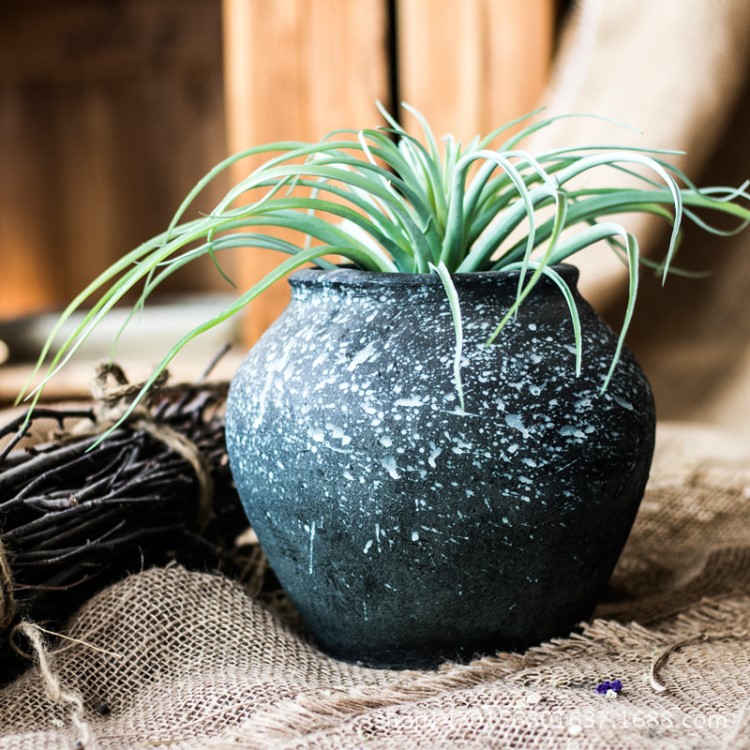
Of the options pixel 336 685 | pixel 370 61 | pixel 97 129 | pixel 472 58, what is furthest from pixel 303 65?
pixel 336 685

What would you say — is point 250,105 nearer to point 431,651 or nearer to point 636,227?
point 636,227

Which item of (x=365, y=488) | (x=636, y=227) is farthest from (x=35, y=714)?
(x=636, y=227)

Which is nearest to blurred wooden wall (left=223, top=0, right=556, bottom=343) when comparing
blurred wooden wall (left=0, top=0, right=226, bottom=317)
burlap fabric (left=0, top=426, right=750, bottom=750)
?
blurred wooden wall (left=0, top=0, right=226, bottom=317)

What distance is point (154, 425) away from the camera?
2.71 feet

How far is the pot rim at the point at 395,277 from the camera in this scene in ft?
2.15

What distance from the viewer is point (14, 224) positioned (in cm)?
267

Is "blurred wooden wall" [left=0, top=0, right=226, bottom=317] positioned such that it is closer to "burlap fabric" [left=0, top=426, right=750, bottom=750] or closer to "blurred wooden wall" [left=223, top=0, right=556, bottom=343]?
"blurred wooden wall" [left=223, top=0, right=556, bottom=343]

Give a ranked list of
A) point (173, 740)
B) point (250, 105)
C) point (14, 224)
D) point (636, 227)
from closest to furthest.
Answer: point (173, 740)
point (636, 227)
point (250, 105)
point (14, 224)

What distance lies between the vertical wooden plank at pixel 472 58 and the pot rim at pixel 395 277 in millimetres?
1052

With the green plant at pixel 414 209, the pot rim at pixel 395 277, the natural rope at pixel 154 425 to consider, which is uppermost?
the green plant at pixel 414 209

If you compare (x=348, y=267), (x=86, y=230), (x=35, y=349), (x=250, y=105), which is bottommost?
(x=35, y=349)

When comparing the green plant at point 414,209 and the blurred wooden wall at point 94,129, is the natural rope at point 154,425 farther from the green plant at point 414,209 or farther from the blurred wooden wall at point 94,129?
the blurred wooden wall at point 94,129

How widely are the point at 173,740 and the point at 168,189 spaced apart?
2.26 meters

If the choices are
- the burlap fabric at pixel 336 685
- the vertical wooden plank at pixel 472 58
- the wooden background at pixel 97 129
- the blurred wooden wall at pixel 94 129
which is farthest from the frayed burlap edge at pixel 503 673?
the blurred wooden wall at pixel 94 129
